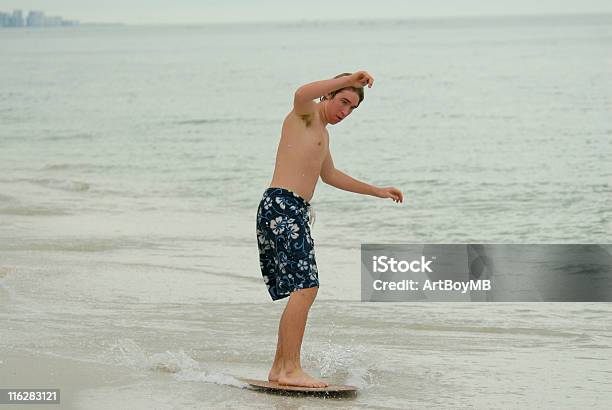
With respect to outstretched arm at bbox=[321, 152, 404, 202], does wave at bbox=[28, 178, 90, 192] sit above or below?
above

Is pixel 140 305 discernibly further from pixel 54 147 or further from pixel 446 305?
pixel 54 147

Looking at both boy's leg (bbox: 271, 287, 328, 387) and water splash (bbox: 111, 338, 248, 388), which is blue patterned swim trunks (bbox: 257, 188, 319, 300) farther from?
water splash (bbox: 111, 338, 248, 388)

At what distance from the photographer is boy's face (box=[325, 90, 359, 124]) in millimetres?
5320

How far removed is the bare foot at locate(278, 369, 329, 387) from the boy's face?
1122mm

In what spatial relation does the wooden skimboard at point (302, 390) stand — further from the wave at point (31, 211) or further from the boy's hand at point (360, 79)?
the wave at point (31, 211)

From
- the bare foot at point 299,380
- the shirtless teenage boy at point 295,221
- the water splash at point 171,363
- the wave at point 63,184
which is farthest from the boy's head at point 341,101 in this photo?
the wave at point 63,184

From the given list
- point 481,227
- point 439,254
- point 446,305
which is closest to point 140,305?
point 446,305

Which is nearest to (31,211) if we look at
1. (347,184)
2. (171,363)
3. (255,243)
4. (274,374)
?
(255,243)

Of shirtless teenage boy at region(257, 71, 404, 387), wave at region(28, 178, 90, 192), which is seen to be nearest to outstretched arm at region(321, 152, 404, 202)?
shirtless teenage boy at region(257, 71, 404, 387)

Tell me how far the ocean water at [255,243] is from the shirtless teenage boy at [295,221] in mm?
274

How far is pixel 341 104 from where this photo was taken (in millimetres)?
5348

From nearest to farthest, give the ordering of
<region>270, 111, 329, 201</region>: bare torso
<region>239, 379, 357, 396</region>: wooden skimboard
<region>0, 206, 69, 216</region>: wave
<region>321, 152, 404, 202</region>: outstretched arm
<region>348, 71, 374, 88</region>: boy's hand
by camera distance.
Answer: <region>348, 71, 374, 88</region>: boy's hand
<region>239, 379, 357, 396</region>: wooden skimboard
<region>270, 111, 329, 201</region>: bare torso
<region>321, 152, 404, 202</region>: outstretched arm
<region>0, 206, 69, 216</region>: wave

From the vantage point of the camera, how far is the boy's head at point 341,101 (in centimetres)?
532

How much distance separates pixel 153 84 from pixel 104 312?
115ft
